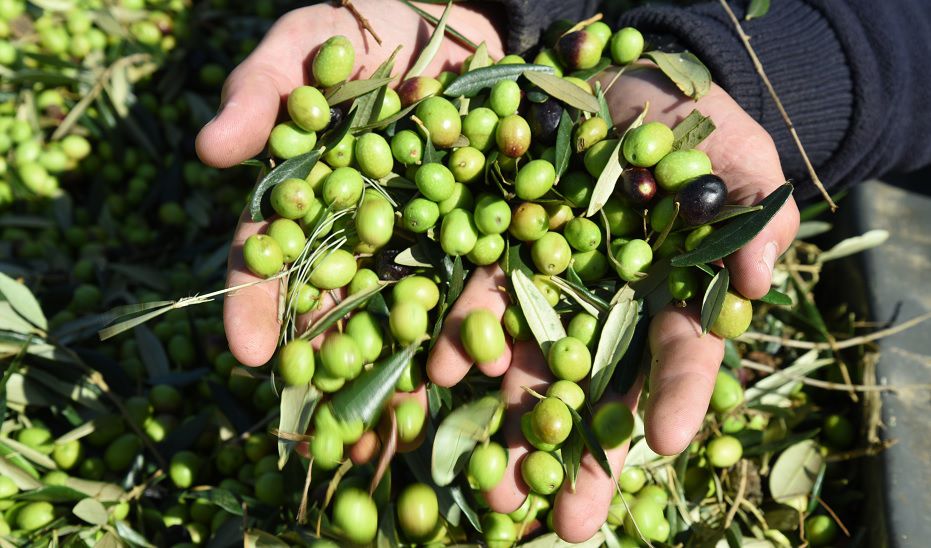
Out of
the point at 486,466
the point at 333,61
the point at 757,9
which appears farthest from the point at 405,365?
the point at 757,9

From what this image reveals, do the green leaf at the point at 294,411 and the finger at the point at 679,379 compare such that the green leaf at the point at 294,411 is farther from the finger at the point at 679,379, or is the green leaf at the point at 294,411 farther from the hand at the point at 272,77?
the finger at the point at 679,379

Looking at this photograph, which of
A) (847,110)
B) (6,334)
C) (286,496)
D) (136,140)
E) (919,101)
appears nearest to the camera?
(286,496)

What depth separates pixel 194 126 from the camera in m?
3.59

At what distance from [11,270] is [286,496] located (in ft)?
5.83

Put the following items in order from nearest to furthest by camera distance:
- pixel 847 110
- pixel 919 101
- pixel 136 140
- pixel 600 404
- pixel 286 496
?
1. pixel 600 404
2. pixel 286 496
3. pixel 847 110
4. pixel 919 101
5. pixel 136 140

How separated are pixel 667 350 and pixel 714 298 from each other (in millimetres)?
173

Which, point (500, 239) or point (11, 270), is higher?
point (500, 239)

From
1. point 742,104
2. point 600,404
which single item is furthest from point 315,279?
point 742,104

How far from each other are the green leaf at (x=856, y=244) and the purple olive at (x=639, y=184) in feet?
4.15

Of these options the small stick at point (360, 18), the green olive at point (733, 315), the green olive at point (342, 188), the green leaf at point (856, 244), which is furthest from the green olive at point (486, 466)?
the green leaf at point (856, 244)

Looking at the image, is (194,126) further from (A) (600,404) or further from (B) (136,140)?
(A) (600,404)

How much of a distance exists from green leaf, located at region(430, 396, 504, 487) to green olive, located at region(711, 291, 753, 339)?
0.62 metres

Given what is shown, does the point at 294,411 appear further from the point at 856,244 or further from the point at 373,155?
the point at 856,244

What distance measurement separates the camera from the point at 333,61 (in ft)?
6.81
